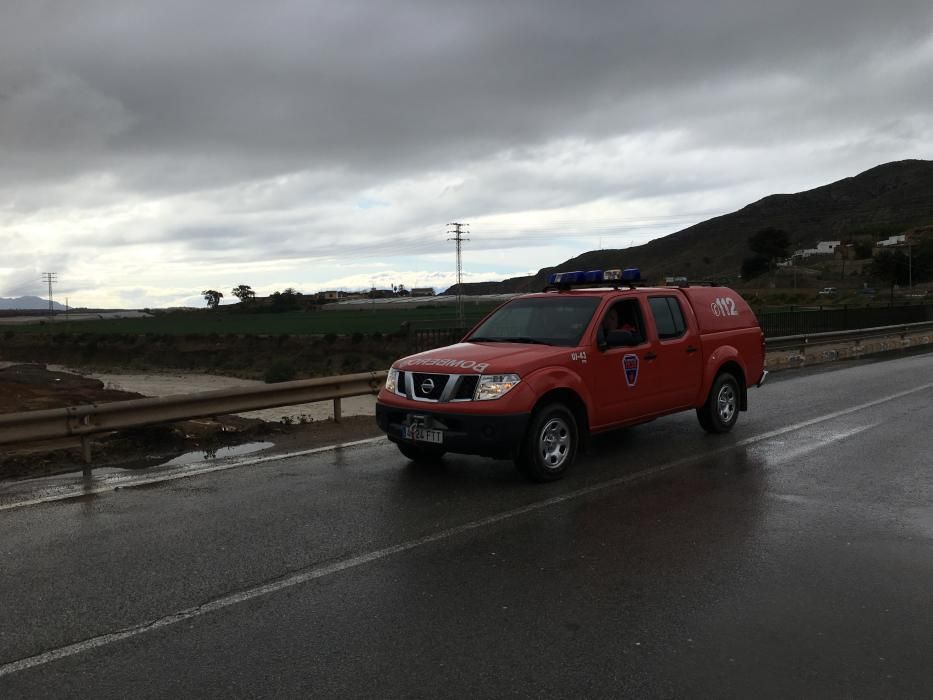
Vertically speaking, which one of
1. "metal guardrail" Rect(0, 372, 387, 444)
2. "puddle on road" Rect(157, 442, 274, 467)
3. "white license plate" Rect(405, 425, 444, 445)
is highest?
"metal guardrail" Rect(0, 372, 387, 444)

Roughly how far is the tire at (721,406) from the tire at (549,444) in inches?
105

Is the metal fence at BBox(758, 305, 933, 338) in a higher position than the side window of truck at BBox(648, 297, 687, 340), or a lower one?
lower

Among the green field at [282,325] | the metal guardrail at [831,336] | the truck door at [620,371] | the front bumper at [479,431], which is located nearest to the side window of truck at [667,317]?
the truck door at [620,371]

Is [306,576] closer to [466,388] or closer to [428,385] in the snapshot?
[466,388]

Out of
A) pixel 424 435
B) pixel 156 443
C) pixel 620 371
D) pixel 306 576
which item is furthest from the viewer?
pixel 156 443

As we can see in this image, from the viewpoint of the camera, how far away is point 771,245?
144 metres

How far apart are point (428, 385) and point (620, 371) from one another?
2073mm

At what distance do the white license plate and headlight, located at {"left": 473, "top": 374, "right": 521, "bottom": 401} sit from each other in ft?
1.63

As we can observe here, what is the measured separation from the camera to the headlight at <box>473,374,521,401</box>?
22.6 ft

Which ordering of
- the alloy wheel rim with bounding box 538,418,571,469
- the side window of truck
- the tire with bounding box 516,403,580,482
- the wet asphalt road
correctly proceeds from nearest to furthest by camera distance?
the wet asphalt road, the tire with bounding box 516,403,580,482, the alloy wheel rim with bounding box 538,418,571,469, the side window of truck

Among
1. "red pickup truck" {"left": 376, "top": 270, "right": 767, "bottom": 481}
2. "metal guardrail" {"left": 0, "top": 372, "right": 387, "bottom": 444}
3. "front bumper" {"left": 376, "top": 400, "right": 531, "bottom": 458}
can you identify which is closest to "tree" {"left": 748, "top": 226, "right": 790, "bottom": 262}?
"red pickup truck" {"left": 376, "top": 270, "right": 767, "bottom": 481}

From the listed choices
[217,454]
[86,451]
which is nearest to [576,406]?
[217,454]

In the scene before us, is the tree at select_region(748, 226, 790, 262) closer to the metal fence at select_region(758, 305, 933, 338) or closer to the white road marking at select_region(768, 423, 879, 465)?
the metal fence at select_region(758, 305, 933, 338)

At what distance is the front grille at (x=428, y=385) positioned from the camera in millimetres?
7180
